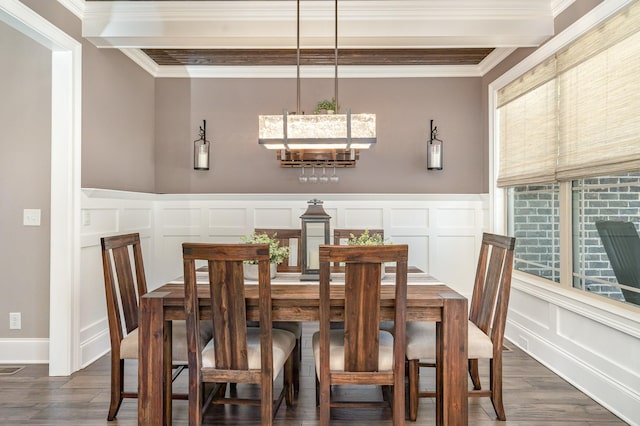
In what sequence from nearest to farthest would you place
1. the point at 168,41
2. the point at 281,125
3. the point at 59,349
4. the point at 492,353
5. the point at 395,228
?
the point at 492,353, the point at 281,125, the point at 59,349, the point at 168,41, the point at 395,228

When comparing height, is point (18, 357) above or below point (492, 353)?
below

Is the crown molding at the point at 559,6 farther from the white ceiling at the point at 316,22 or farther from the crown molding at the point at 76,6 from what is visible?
the crown molding at the point at 76,6

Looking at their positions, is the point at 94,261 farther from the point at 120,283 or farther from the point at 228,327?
the point at 228,327

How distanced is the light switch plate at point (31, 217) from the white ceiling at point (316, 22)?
1405 mm

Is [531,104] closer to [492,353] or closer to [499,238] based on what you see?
[499,238]

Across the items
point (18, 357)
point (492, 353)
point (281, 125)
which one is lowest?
point (18, 357)

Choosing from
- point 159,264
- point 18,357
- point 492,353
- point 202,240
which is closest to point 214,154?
point 202,240

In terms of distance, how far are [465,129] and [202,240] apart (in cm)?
313

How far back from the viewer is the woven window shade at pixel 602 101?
2314 mm

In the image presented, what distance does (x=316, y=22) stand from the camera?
3.25 m

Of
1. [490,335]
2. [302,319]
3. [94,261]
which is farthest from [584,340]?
[94,261]

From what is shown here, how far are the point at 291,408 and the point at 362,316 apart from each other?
1.02 m

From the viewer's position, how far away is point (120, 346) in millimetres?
2225

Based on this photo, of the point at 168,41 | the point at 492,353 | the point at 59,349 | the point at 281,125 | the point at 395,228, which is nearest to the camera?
the point at 492,353
